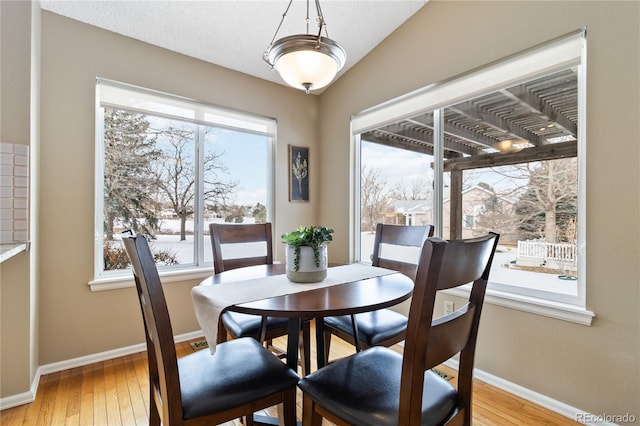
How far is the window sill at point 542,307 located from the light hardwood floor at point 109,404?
1.80 ft

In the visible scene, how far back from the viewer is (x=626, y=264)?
1.52 meters

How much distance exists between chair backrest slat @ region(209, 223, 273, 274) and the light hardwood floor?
0.91 metres

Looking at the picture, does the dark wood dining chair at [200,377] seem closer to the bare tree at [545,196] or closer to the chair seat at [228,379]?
the chair seat at [228,379]

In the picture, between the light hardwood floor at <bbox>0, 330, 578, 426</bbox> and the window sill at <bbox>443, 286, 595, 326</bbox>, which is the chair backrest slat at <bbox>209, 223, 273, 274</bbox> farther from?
the window sill at <bbox>443, 286, 595, 326</bbox>

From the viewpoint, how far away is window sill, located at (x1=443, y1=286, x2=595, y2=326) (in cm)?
164

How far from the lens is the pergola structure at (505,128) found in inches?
70.9

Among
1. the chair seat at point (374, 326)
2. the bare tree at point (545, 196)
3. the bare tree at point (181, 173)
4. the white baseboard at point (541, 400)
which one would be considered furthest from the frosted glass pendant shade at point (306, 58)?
the white baseboard at point (541, 400)

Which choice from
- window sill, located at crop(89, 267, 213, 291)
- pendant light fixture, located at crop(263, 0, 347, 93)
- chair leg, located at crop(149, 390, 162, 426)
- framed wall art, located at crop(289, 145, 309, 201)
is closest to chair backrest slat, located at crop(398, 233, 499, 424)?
chair leg, located at crop(149, 390, 162, 426)

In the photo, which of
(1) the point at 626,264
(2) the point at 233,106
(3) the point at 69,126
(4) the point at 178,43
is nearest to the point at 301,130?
(2) the point at 233,106

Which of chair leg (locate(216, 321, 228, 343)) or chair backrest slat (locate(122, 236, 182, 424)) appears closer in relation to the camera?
chair backrest slat (locate(122, 236, 182, 424))

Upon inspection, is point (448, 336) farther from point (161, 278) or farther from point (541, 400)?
point (161, 278)

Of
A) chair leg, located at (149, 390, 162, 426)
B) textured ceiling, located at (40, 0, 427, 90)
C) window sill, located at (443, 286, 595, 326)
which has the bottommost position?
chair leg, located at (149, 390, 162, 426)

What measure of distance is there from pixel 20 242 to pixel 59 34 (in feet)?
4.91

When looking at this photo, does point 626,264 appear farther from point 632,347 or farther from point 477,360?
point 477,360
